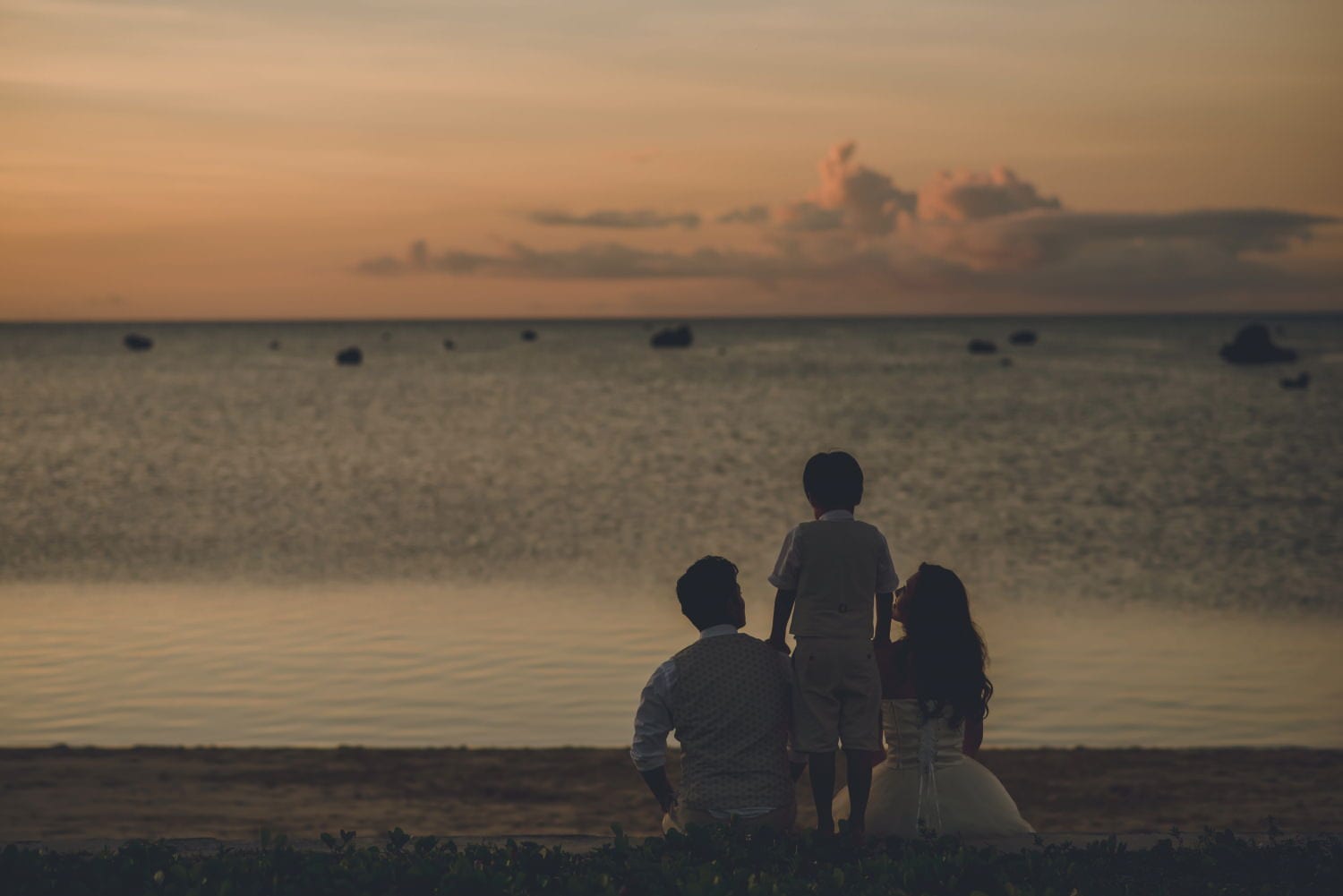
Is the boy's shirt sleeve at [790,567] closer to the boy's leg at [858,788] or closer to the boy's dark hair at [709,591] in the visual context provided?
the boy's dark hair at [709,591]

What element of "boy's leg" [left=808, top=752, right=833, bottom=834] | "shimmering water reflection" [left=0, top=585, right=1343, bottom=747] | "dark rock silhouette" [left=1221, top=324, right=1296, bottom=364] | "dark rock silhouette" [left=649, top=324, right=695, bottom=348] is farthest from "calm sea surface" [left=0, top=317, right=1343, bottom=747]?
"dark rock silhouette" [left=649, top=324, right=695, bottom=348]

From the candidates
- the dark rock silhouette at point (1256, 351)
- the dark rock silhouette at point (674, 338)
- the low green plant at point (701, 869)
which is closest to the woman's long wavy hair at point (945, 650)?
the low green plant at point (701, 869)

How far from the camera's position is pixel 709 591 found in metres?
5.87

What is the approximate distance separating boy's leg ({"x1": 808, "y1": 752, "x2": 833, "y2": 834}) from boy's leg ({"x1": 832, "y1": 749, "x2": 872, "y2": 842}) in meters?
0.04

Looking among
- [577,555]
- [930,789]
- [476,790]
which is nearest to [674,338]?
[577,555]

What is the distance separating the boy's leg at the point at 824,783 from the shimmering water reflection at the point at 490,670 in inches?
237

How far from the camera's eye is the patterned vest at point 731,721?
594 cm

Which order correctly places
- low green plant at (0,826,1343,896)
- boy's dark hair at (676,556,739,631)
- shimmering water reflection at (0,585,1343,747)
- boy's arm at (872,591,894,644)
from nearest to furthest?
low green plant at (0,826,1343,896)
boy's dark hair at (676,556,739,631)
boy's arm at (872,591,894,644)
shimmering water reflection at (0,585,1343,747)

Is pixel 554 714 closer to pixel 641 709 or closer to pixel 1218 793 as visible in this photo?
pixel 1218 793

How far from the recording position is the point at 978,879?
5.32 metres

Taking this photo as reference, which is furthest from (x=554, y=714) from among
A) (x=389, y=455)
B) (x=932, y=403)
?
(x=932, y=403)

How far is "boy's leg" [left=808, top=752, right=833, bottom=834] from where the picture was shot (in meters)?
6.19

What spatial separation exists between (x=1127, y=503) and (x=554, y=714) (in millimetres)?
24032

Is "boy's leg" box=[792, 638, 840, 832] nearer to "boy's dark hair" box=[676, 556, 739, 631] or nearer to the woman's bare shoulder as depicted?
the woman's bare shoulder
